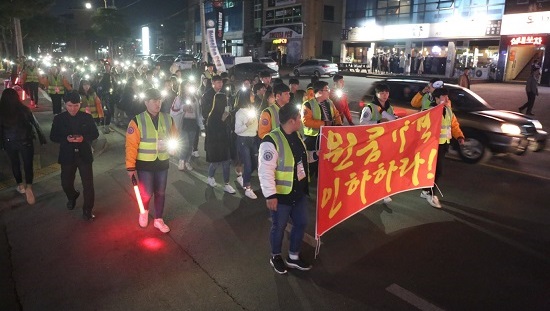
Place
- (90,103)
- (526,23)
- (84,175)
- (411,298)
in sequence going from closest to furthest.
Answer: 1. (411,298)
2. (84,175)
3. (90,103)
4. (526,23)

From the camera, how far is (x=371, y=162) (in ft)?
17.1

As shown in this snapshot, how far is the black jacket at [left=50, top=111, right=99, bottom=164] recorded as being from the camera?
18.7ft

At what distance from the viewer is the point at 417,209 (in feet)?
21.3

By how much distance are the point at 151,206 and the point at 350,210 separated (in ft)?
10.5

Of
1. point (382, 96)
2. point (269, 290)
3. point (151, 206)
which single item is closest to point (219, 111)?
point (151, 206)

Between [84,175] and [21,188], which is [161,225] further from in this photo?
[21,188]

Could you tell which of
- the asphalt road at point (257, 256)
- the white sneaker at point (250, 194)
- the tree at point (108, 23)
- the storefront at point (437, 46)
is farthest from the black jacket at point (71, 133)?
the tree at point (108, 23)

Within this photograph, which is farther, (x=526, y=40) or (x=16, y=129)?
(x=526, y=40)

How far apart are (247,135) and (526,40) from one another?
28.6 meters

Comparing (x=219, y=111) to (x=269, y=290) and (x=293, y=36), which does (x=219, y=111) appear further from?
(x=293, y=36)

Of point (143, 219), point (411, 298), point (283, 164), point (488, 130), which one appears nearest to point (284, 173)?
point (283, 164)

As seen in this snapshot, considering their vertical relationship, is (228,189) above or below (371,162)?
below

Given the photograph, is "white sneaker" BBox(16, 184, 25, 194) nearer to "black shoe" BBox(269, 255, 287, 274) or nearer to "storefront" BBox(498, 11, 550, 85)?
"black shoe" BBox(269, 255, 287, 274)

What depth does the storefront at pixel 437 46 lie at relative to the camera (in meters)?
31.5
